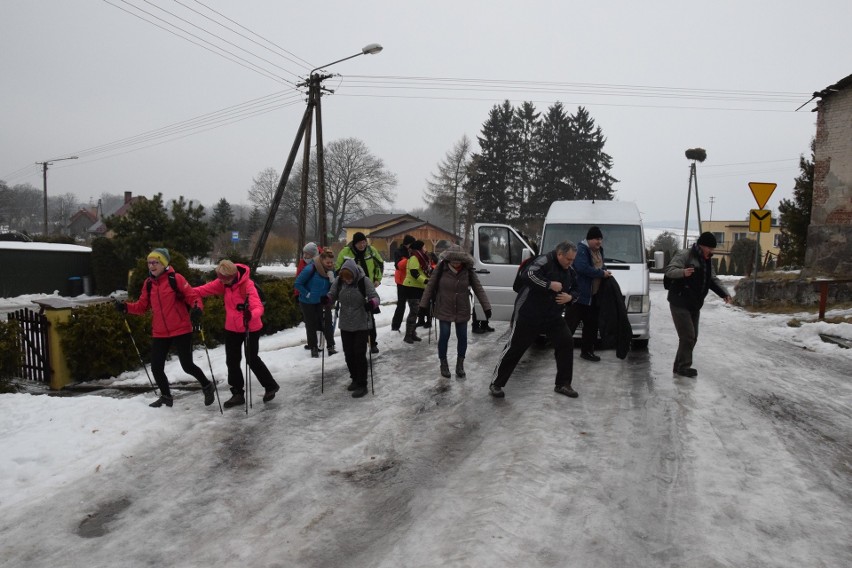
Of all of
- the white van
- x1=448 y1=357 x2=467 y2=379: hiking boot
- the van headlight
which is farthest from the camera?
the white van

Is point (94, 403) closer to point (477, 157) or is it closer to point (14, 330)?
point (14, 330)

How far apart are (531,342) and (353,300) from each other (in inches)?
90.3

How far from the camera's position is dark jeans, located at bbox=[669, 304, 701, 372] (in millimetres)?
7609

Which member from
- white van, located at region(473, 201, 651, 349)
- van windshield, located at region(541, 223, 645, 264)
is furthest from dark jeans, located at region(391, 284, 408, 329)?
van windshield, located at region(541, 223, 645, 264)

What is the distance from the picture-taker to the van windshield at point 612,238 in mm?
10238

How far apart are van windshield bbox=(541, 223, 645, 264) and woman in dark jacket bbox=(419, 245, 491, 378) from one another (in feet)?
10.5

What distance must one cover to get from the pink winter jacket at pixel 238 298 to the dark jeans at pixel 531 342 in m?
2.91

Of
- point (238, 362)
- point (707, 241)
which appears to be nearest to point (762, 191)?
point (707, 241)

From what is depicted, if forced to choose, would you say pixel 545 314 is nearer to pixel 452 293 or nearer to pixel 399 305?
pixel 452 293

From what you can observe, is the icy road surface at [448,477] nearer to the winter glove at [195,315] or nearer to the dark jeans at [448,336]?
the dark jeans at [448,336]

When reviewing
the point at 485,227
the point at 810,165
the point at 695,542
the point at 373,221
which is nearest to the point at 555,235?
the point at 485,227

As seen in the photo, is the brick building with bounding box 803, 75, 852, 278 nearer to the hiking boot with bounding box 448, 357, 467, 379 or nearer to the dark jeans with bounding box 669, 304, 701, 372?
the dark jeans with bounding box 669, 304, 701, 372

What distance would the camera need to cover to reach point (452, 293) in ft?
25.7

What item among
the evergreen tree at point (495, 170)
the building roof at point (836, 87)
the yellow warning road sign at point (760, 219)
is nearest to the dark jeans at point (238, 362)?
the yellow warning road sign at point (760, 219)
